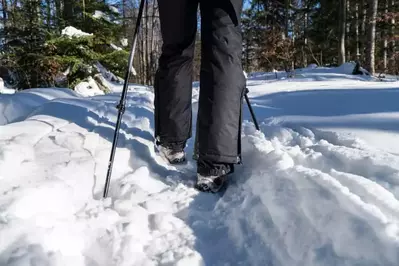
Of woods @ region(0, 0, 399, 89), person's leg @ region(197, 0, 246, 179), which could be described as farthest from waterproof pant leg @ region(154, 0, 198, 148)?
woods @ region(0, 0, 399, 89)

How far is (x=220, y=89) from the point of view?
1.62 metres

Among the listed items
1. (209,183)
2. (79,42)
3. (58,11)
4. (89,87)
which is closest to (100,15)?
(79,42)

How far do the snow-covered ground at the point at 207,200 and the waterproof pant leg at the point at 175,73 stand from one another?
20 cm

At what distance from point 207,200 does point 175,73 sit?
69 centimetres

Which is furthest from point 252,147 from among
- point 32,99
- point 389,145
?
point 32,99

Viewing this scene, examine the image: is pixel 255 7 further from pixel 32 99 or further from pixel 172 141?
pixel 172 141

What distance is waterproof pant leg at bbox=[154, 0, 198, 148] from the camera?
5.68 ft

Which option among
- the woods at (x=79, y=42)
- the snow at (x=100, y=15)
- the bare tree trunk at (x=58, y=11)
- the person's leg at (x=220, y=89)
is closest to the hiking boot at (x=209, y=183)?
the person's leg at (x=220, y=89)

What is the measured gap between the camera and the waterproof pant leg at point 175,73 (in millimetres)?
1730

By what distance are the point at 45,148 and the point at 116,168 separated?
0.39 m

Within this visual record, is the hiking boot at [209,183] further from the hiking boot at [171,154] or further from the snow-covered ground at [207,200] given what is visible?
the hiking boot at [171,154]

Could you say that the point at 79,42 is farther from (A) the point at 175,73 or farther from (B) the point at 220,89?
(B) the point at 220,89

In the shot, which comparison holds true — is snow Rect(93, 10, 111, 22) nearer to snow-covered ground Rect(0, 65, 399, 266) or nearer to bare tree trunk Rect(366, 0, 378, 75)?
bare tree trunk Rect(366, 0, 378, 75)

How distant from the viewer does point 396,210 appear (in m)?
1.03
